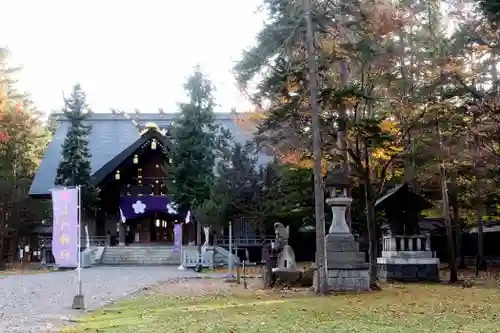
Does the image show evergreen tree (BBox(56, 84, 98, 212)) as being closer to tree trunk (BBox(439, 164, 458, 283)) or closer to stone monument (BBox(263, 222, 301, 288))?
stone monument (BBox(263, 222, 301, 288))

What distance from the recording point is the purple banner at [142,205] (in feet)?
118

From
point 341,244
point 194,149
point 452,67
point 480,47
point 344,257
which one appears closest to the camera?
point 344,257

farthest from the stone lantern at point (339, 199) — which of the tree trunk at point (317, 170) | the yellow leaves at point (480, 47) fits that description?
the yellow leaves at point (480, 47)

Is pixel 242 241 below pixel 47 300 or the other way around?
the other way around

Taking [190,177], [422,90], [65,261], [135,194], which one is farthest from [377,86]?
[135,194]

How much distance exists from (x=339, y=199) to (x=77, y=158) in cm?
2248

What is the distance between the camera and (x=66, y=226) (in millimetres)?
12414

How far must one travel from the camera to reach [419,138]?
1941 cm

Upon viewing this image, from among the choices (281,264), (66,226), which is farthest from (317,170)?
(66,226)

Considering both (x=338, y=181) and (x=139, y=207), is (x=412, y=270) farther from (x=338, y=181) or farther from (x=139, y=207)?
(x=139, y=207)

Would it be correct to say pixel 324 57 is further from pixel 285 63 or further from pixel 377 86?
pixel 377 86

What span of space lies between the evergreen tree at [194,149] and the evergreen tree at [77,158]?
487cm

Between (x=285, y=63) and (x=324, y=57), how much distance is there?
1.01 m

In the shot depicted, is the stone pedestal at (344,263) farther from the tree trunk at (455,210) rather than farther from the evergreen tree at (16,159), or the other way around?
the evergreen tree at (16,159)
